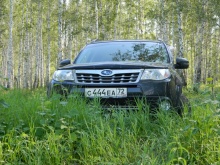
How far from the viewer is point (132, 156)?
9.14 feet

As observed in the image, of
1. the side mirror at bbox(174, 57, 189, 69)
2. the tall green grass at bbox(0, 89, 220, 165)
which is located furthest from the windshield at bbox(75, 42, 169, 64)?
the tall green grass at bbox(0, 89, 220, 165)

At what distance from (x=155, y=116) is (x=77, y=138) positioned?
1.06m

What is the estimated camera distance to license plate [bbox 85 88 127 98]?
4000 mm

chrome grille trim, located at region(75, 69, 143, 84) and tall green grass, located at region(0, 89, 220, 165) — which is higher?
chrome grille trim, located at region(75, 69, 143, 84)

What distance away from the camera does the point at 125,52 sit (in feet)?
17.0

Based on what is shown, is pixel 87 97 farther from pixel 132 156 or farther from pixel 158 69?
pixel 132 156

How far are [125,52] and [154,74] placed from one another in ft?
3.94

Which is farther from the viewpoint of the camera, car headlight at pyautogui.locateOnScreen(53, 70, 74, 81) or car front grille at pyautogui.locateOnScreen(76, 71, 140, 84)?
car headlight at pyautogui.locateOnScreen(53, 70, 74, 81)

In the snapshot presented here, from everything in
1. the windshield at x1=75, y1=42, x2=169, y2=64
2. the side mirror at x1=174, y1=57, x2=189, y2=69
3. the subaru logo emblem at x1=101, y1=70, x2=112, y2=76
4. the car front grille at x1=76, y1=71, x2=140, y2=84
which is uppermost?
the windshield at x1=75, y1=42, x2=169, y2=64

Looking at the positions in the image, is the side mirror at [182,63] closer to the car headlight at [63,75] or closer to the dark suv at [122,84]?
the dark suv at [122,84]

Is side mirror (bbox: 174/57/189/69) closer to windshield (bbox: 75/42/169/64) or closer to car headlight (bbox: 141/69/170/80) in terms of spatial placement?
windshield (bbox: 75/42/169/64)

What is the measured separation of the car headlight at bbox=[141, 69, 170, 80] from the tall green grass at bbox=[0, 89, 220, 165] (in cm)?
59

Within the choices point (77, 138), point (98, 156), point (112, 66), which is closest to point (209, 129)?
A: point (98, 156)

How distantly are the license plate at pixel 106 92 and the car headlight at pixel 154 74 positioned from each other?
34 cm
